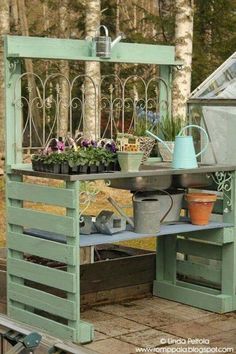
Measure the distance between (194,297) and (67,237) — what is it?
4.52ft

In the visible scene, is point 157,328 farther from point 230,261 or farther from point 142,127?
point 142,127

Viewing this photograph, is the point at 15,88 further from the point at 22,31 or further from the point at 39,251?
the point at 22,31

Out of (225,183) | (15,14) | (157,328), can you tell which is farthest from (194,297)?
(15,14)

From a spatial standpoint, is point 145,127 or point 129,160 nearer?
point 129,160

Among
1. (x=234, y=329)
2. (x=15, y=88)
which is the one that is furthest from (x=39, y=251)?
(x=234, y=329)

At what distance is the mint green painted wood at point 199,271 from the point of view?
553 centimetres

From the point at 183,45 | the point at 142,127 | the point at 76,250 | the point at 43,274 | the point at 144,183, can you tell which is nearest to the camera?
the point at 76,250

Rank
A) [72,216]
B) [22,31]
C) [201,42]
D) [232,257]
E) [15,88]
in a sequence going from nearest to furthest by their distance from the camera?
[72,216]
[15,88]
[232,257]
[201,42]
[22,31]

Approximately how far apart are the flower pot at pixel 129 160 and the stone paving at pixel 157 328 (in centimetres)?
106

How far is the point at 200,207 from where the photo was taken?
5.19 meters

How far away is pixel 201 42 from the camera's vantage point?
50.4 ft

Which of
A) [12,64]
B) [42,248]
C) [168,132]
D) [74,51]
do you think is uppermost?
[74,51]

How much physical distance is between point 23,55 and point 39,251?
49.0 inches

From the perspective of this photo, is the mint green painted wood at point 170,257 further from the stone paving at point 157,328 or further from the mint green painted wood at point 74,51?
the mint green painted wood at point 74,51
